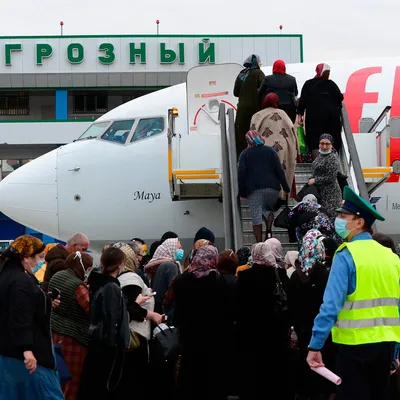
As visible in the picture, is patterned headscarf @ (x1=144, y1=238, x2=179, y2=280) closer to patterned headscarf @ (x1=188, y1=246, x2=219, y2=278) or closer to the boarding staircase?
patterned headscarf @ (x1=188, y1=246, x2=219, y2=278)

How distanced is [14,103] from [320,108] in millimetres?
32321

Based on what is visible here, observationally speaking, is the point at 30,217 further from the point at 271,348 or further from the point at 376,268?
the point at 376,268

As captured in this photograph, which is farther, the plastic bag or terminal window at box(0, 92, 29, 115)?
terminal window at box(0, 92, 29, 115)

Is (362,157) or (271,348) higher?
(362,157)

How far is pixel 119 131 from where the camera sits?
15492 mm

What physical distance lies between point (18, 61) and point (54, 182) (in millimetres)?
27448

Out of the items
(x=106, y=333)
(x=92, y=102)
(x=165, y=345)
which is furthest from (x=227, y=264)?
(x=92, y=102)

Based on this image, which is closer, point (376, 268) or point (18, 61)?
point (376, 268)

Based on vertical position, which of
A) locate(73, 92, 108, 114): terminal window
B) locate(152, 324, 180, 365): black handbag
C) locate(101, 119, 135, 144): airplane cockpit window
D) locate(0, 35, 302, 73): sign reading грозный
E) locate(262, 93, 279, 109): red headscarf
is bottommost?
locate(152, 324, 180, 365): black handbag

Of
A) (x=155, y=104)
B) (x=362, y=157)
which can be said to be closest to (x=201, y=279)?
(x=362, y=157)

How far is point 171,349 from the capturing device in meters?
8.40

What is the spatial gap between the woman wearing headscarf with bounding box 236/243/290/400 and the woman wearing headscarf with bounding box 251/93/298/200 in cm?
411

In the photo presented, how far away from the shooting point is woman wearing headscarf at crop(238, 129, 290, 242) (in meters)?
11.7

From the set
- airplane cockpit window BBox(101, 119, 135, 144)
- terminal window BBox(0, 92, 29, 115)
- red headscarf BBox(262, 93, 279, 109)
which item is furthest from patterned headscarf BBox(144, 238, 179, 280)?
terminal window BBox(0, 92, 29, 115)
